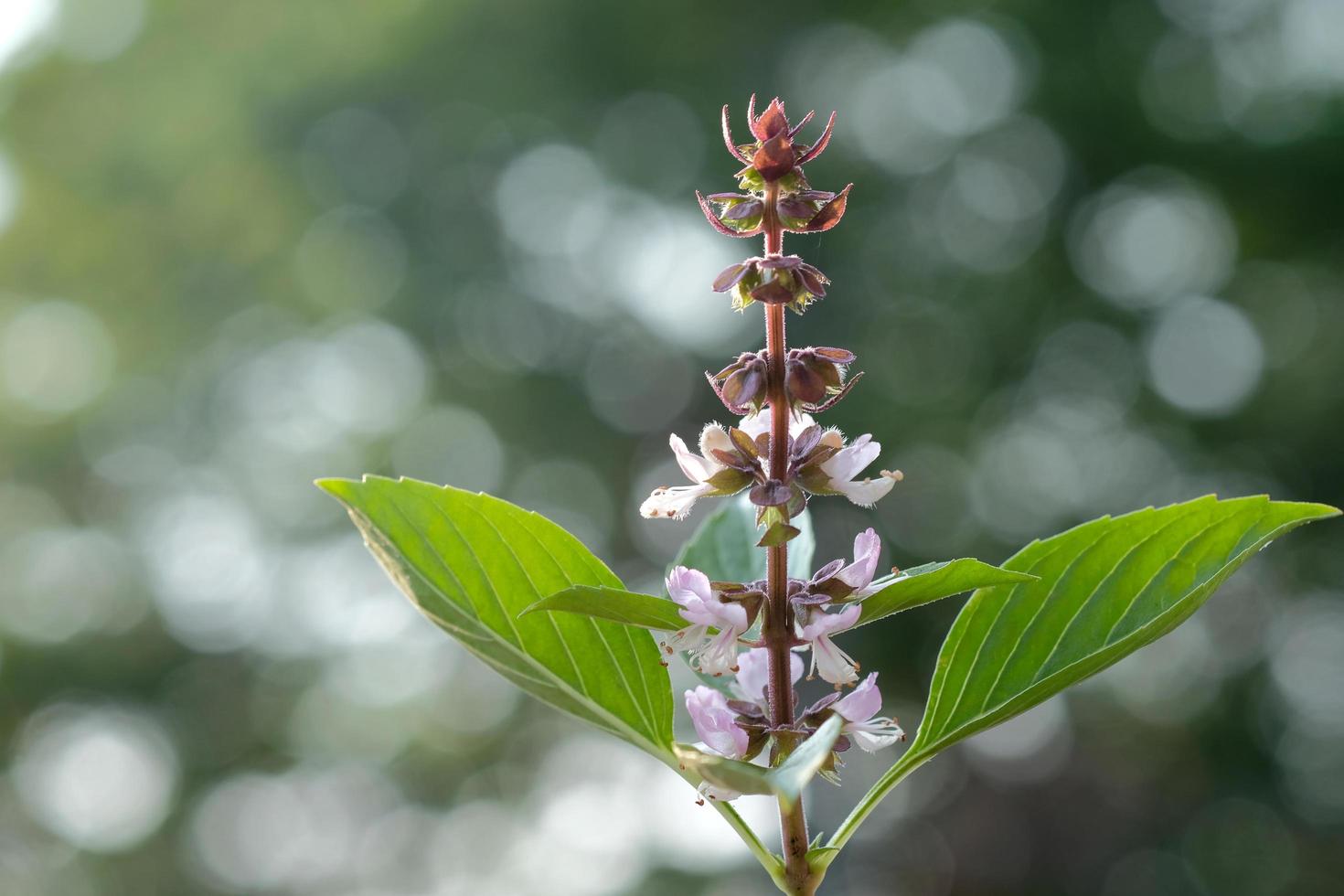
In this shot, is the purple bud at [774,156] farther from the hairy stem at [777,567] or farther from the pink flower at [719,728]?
the pink flower at [719,728]

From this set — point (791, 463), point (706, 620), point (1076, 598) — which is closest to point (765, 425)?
point (791, 463)

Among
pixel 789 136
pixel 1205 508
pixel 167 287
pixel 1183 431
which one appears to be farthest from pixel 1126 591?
pixel 167 287

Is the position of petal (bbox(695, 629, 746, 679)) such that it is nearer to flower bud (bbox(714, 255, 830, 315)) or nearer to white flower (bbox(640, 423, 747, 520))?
white flower (bbox(640, 423, 747, 520))

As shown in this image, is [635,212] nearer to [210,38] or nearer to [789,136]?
[210,38]

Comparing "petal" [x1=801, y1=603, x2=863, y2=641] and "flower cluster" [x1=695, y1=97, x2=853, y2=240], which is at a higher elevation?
"flower cluster" [x1=695, y1=97, x2=853, y2=240]

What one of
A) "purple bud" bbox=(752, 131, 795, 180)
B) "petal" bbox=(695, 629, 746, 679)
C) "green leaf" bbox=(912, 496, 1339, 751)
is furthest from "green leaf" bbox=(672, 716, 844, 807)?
"purple bud" bbox=(752, 131, 795, 180)

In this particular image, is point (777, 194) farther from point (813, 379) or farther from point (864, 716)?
point (864, 716)

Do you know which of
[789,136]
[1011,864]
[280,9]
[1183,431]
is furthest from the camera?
[280,9]
